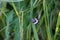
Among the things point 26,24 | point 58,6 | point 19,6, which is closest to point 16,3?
point 19,6

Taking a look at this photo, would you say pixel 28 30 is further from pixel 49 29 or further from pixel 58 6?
pixel 58 6

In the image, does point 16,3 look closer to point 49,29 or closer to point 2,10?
point 2,10

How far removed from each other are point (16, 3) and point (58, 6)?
0.27 metres

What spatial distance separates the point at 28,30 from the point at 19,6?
141 mm

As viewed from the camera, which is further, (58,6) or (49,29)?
(58,6)

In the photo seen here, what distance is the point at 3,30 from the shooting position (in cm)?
92

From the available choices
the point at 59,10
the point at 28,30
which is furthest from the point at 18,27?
the point at 59,10

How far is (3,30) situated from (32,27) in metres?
0.16

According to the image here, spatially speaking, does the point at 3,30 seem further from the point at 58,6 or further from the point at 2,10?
the point at 58,6

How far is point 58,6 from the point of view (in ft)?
3.41

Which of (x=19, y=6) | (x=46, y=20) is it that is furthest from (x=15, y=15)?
(x=46, y=20)

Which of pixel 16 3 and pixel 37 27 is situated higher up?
pixel 16 3

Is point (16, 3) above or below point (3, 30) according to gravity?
above

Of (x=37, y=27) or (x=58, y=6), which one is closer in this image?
(x=37, y=27)
